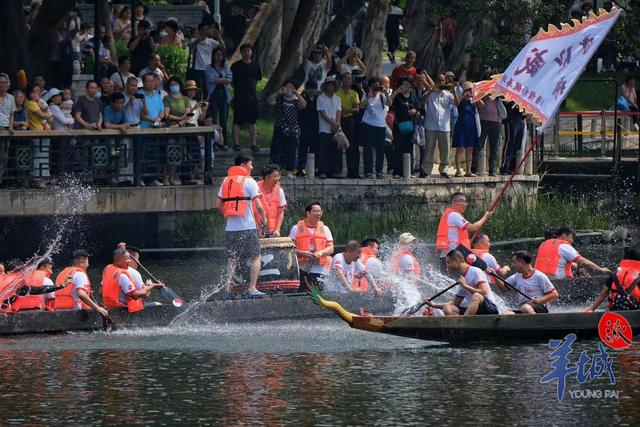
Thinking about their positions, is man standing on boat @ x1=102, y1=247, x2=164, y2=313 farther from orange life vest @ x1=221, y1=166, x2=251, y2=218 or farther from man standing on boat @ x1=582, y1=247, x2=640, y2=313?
man standing on boat @ x1=582, y1=247, x2=640, y2=313

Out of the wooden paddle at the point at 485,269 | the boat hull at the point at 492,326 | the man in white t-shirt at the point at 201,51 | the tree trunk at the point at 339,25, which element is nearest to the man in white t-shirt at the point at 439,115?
the man in white t-shirt at the point at 201,51

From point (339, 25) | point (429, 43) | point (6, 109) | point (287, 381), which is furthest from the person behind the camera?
point (429, 43)

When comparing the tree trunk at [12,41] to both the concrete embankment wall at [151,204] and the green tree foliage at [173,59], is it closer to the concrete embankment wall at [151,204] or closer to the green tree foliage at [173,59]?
the concrete embankment wall at [151,204]

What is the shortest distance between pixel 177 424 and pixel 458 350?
499 centimetres

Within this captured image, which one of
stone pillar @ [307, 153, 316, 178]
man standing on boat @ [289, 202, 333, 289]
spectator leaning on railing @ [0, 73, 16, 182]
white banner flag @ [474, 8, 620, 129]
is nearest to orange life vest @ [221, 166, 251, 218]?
man standing on boat @ [289, 202, 333, 289]

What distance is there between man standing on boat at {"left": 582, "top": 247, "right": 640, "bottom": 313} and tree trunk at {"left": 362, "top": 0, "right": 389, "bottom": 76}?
674 inches

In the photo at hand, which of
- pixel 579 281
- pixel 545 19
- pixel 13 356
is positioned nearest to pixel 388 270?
pixel 579 281

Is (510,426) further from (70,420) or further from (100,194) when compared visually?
(100,194)

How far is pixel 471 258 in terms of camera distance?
2056cm

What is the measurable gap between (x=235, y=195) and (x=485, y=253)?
329cm

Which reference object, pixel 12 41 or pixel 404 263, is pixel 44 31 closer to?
pixel 12 41

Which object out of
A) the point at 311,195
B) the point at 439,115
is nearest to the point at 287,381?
the point at 311,195

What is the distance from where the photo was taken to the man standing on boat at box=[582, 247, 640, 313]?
1986 centimetres

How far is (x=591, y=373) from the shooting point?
57.9ft
